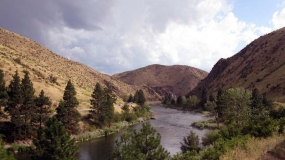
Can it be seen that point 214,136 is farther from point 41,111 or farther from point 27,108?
point 27,108

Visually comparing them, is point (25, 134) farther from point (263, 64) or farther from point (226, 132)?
point (263, 64)

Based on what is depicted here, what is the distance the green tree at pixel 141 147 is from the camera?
32219 millimetres

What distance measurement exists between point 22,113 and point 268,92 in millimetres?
102867

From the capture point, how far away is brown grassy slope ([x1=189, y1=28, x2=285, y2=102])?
396ft

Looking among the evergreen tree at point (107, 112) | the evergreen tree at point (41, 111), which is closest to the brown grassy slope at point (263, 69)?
the evergreen tree at point (107, 112)

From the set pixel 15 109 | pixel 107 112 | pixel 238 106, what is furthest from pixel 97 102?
A: pixel 238 106

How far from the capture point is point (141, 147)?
113 ft

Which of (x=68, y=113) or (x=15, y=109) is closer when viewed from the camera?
(x=15, y=109)

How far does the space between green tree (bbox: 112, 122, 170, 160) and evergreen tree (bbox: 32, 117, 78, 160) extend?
749 cm

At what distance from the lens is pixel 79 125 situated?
73875mm

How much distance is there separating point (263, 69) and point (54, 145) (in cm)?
14285

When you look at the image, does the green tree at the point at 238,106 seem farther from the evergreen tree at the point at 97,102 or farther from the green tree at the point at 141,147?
the evergreen tree at the point at 97,102

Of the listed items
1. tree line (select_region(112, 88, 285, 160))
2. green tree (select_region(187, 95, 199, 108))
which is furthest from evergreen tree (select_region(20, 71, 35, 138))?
green tree (select_region(187, 95, 199, 108))

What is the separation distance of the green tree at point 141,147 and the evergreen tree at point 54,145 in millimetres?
7488
